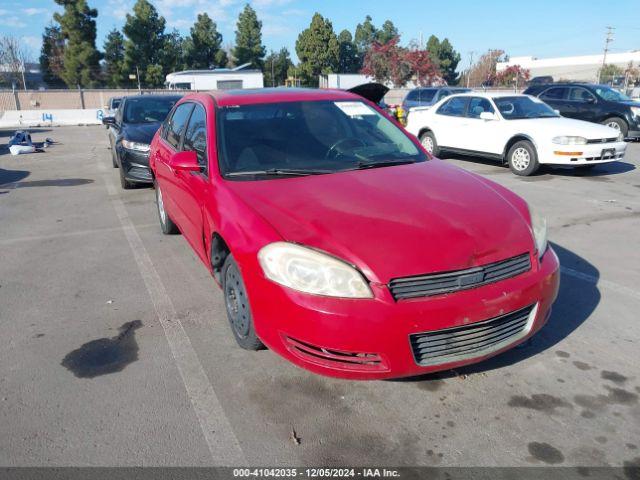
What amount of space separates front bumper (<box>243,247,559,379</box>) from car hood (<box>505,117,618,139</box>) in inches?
287

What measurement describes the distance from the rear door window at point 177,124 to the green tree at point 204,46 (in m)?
50.9

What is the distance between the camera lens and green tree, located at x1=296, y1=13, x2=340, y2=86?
54.9 m

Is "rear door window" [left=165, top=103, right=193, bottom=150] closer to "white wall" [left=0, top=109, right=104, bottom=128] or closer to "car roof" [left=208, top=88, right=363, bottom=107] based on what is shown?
"car roof" [left=208, top=88, right=363, bottom=107]

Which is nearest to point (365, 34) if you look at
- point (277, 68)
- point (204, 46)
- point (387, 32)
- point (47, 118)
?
point (387, 32)

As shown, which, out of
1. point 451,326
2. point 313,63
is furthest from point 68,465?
point 313,63

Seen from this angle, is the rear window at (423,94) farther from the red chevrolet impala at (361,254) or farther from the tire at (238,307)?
the tire at (238,307)

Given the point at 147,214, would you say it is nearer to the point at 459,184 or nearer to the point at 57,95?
the point at 459,184

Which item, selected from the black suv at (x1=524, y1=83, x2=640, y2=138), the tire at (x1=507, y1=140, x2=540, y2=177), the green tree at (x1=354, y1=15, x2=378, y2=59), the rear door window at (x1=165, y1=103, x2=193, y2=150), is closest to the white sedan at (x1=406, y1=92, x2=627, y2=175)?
the tire at (x1=507, y1=140, x2=540, y2=177)

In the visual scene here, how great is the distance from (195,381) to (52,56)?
57.7 meters

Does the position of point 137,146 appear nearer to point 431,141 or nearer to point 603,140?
point 431,141

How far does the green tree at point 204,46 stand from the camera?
170 ft

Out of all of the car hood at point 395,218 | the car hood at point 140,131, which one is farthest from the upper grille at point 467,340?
the car hood at point 140,131

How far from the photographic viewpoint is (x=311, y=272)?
251cm

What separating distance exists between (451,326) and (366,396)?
71 centimetres
